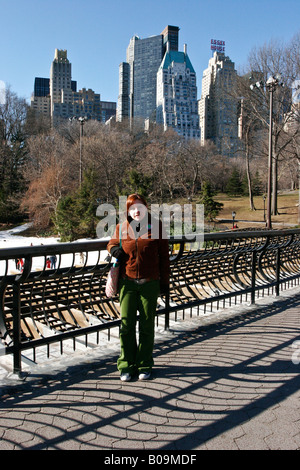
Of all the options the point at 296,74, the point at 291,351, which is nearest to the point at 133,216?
the point at 291,351

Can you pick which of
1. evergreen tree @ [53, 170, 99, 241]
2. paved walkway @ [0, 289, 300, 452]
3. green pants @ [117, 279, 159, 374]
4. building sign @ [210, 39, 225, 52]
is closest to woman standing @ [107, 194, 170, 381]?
green pants @ [117, 279, 159, 374]

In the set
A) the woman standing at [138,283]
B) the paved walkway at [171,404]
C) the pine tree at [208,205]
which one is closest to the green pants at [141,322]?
the woman standing at [138,283]

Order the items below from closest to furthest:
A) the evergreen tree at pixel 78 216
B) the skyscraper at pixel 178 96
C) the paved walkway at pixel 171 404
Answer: the paved walkway at pixel 171 404, the evergreen tree at pixel 78 216, the skyscraper at pixel 178 96

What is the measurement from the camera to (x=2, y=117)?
2643 inches

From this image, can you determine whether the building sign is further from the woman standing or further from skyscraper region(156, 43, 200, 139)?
the woman standing

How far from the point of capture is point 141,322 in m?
3.57

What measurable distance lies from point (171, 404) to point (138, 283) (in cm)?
106

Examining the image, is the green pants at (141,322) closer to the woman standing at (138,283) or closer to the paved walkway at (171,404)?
the woman standing at (138,283)

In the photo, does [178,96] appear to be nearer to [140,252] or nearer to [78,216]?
[78,216]

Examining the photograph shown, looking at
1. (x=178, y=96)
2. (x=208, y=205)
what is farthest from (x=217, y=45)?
(x=208, y=205)

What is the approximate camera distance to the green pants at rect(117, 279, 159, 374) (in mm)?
3549

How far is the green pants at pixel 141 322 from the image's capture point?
3.55 metres

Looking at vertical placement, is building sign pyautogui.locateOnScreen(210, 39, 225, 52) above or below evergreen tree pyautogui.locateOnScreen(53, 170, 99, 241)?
above
